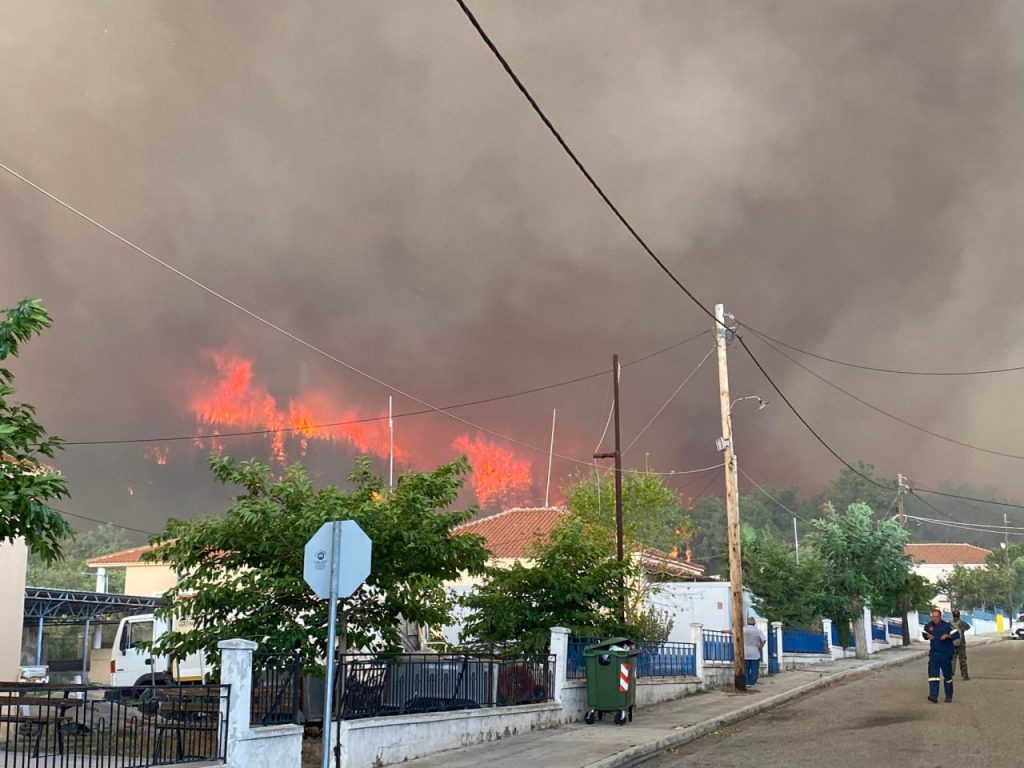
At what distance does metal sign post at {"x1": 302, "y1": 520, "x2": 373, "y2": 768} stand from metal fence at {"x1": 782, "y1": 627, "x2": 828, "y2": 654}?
29413 millimetres

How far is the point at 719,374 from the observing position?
26.9m

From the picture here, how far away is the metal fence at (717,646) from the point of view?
27.0 metres

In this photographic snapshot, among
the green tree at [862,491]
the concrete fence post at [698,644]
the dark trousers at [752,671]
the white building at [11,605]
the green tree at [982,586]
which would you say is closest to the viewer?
the white building at [11,605]

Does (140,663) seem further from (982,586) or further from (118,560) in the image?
(982,586)

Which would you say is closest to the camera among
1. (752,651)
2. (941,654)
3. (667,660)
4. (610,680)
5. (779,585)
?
(610,680)

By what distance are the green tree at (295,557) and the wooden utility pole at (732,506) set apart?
1137 centimetres

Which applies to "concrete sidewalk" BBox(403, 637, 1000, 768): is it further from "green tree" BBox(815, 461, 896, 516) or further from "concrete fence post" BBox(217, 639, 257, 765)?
"green tree" BBox(815, 461, 896, 516)

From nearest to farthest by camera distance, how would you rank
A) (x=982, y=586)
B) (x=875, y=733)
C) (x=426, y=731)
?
(x=426, y=731), (x=875, y=733), (x=982, y=586)

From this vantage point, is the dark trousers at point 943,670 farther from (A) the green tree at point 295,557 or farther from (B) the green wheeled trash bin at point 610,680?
(A) the green tree at point 295,557

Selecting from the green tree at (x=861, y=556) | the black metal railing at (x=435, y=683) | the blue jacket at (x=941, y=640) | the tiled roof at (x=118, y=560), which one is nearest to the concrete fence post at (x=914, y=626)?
the green tree at (x=861, y=556)

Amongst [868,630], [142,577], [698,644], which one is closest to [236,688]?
[698,644]

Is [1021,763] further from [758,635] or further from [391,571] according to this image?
[758,635]

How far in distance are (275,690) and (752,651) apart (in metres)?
17.3

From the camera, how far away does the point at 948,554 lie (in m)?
129
